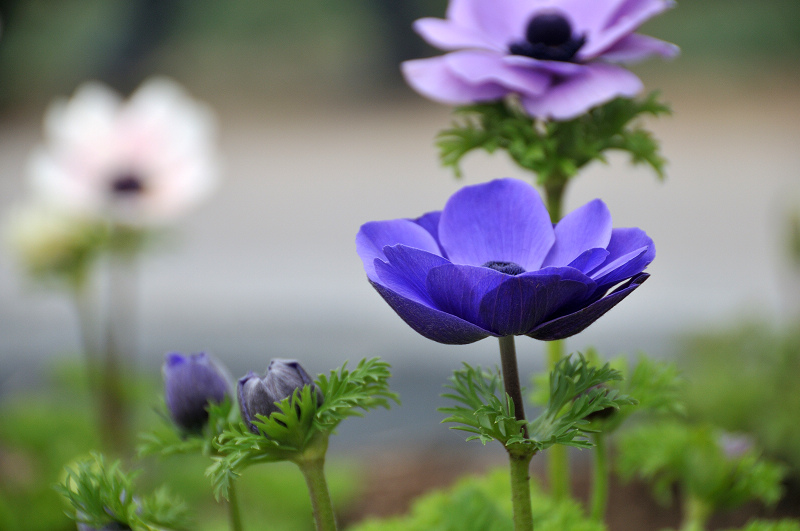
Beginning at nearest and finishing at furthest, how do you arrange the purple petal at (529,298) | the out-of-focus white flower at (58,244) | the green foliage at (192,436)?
the purple petal at (529,298), the green foliage at (192,436), the out-of-focus white flower at (58,244)

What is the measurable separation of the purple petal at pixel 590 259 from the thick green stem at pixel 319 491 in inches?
6.3

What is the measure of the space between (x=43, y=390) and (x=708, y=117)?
3.05 metres

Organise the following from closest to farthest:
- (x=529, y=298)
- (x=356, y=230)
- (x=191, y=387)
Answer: (x=529, y=298) < (x=191, y=387) < (x=356, y=230)

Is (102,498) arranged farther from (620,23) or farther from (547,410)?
(620,23)

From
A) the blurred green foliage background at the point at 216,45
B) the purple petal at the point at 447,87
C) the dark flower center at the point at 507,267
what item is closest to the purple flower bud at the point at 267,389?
the dark flower center at the point at 507,267

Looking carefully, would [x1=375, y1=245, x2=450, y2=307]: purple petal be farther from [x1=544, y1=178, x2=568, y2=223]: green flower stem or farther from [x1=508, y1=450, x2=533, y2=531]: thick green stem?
[x1=544, y1=178, x2=568, y2=223]: green flower stem

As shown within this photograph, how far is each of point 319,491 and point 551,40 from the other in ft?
1.05

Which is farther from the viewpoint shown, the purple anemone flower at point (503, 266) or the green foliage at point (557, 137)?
the green foliage at point (557, 137)

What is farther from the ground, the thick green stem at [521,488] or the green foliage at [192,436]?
the green foliage at [192,436]

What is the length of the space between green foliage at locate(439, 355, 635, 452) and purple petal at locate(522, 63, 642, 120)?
164 millimetres

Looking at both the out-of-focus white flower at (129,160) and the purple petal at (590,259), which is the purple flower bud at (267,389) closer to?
the purple petal at (590,259)

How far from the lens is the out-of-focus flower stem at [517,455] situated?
354 millimetres

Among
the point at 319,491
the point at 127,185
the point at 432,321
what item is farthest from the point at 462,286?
the point at 127,185

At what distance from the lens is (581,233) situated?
1.22 feet
